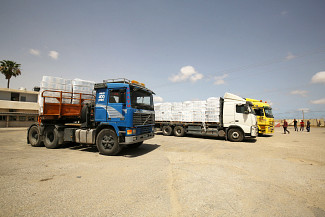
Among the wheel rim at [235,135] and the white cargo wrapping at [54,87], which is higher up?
the white cargo wrapping at [54,87]

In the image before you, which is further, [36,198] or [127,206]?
[36,198]

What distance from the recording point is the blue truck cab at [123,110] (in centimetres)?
657

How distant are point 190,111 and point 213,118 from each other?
2.07 m

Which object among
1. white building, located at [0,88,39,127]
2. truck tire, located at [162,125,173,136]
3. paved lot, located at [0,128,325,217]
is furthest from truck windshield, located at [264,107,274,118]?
white building, located at [0,88,39,127]

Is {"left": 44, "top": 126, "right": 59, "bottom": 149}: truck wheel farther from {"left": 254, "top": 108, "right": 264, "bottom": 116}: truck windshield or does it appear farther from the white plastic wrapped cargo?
{"left": 254, "top": 108, "right": 264, "bottom": 116}: truck windshield

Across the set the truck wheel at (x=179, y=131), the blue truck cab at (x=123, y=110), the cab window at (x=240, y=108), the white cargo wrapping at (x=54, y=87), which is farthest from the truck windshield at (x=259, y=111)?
the white cargo wrapping at (x=54, y=87)

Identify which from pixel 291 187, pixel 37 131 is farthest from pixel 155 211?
pixel 37 131

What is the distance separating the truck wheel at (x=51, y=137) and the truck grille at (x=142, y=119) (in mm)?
4593

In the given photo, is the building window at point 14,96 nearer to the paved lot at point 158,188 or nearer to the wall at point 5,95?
the wall at point 5,95

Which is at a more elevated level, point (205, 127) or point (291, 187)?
point (205, 127)

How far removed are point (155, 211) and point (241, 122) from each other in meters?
10.7

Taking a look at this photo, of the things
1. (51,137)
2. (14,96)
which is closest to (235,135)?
(51,137)

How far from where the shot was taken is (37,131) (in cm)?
867

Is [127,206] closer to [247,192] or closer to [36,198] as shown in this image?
[36,198]
